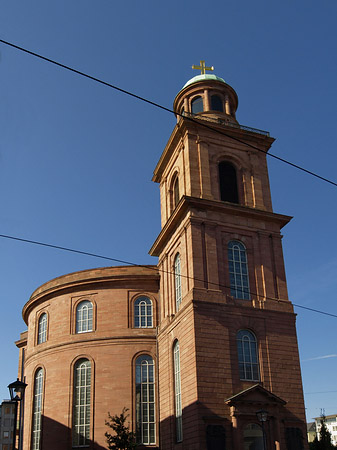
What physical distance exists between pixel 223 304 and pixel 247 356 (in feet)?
9.55

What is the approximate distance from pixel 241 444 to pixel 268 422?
2.04 m

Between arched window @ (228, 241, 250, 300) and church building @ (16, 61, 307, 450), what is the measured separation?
0.06m

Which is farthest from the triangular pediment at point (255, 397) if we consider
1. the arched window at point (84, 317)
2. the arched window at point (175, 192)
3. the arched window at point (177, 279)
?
the arched window at point (175, 192)

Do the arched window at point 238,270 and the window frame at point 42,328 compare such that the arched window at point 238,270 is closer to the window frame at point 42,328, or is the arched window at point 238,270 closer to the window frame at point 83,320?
the window frame at point 83,320

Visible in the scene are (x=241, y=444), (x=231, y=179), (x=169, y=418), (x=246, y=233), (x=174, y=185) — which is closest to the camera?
(x=241, y=444)

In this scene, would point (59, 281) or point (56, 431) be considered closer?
point (56, 431)

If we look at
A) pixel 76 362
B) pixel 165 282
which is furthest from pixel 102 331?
pixel 165 282

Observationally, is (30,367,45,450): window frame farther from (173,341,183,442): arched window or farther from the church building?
(173,341,183,442): arched window

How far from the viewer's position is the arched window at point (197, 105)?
3669cm

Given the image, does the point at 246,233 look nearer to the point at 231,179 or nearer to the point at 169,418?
the point at 231,179

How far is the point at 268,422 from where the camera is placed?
25.5 meters

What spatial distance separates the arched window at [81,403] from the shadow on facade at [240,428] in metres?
6.89

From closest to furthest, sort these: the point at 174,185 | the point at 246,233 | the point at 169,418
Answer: the point at 169,418 → the point at 246,233 → the point at 174,185

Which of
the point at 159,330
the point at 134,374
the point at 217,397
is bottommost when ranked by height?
the point at 217,397
